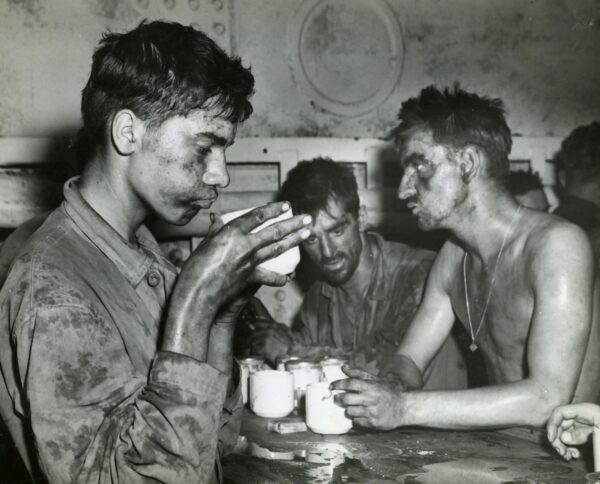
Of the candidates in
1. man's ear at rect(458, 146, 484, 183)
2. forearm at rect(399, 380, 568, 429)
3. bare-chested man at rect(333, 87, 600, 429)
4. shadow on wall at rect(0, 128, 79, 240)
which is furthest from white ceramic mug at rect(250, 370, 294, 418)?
shadow on wall at rect(0, 128, 79, 240)

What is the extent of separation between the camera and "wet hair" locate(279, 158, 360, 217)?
3732mm

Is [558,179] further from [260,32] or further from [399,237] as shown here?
[260,32]

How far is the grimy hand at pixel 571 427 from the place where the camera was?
1817 mm

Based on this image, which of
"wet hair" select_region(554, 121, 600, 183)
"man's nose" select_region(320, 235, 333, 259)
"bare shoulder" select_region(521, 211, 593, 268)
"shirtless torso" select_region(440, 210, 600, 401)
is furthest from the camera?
"wet hair" select_region(554, 121, 600, 183)

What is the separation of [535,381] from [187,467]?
139 cm

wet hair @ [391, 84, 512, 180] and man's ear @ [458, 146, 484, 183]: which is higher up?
wet hair @ [391, 84, 512, 180]

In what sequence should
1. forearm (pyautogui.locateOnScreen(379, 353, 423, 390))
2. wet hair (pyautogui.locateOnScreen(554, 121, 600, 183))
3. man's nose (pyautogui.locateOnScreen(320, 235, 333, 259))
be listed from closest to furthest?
forearm (pyautogui.locateOnScreen(379, 353, 423, 390)) < man's nose (pyautogui.locateOnScreen(320, 235, 333, 259)) < wet hair (pyautogui.locateOnScreen(554, 121, 600, 183))

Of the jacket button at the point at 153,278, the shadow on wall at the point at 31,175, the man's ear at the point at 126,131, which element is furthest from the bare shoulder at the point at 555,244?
the shadow on wall at the point at 31,175

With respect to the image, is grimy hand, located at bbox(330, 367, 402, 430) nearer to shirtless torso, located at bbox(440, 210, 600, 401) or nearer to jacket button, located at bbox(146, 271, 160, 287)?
shirtless torso, located at bbox(440, 210, 600, 401)

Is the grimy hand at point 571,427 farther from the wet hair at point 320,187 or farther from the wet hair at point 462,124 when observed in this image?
the wet hair at point 320,187

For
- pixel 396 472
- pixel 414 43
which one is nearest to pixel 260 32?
pixel 414 43

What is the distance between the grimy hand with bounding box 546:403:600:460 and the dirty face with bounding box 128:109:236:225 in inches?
47.5

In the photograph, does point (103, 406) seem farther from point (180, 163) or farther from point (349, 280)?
point (349, 280)

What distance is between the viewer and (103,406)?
4.10 ft
